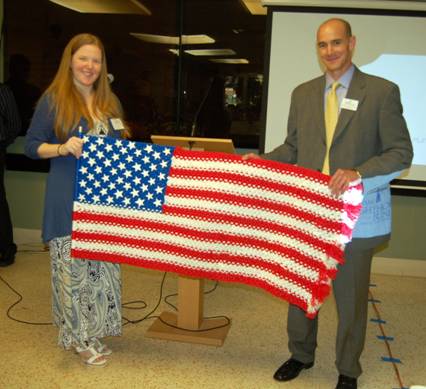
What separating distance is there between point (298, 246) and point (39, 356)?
160 centimetres

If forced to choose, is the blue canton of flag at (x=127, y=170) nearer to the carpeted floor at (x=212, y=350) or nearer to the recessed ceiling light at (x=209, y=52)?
the carpeted floor at (x=212, y=350)

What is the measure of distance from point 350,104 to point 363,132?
0.14m

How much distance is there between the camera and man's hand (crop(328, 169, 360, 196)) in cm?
218

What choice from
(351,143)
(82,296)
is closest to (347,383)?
(351,143)

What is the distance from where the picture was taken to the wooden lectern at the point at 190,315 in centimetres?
304

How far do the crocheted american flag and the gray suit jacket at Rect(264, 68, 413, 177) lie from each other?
0.16 metres

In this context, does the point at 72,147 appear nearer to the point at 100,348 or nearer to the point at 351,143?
the point at 100,348

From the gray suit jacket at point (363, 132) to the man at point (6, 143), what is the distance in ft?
9.27

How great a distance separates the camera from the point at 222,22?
489 cm

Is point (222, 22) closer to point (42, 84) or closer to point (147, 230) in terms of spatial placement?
point (42, 84)

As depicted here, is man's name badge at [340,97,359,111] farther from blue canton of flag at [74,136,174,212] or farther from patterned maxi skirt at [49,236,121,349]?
patterned maxi skirt at [49,236,121,349]

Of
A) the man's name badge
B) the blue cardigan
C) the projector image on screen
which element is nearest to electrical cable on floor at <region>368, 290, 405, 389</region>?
the projector image on screen

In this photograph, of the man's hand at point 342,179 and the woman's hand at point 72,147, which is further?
the woman's hand at point 72,147

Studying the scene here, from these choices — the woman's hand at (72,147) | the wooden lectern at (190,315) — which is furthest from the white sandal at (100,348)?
the woman's hand at (72,147)
